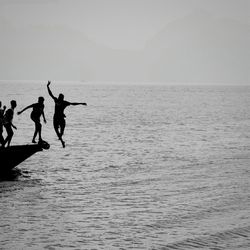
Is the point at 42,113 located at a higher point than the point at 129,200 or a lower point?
higher

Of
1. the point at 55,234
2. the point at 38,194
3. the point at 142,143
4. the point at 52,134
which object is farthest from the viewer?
the point at 52,134

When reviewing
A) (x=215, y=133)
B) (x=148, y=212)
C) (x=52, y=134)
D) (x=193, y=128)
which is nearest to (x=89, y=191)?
(x=148, y=212)

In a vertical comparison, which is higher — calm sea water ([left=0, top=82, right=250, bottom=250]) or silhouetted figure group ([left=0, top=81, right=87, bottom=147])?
silhouetted figure group ([left=0, top=81, right=87, bottom=147])

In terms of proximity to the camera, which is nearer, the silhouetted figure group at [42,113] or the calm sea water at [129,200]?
the calm sea water at [129,200]

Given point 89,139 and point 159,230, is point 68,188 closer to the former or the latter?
point 159,230

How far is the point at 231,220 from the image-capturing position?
16.9m

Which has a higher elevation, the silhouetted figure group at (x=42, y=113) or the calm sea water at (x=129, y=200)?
the silhouetted figure group at (x=42, y=113)

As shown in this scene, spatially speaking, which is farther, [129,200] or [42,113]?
[42,113]

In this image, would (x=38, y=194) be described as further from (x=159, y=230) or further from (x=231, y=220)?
(x=231, y=220)

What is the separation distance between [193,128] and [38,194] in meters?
39.1

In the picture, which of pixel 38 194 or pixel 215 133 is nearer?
pixel 38 194

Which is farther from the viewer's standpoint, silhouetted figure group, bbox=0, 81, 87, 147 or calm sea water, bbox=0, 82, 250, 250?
silhouetted figure group, bbox=0, 81, 87, 147

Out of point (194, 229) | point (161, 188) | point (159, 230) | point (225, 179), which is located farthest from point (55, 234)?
point (225, 179)

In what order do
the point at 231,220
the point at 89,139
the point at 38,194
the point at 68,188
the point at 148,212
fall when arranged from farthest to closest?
the point at 89,139, the point at 68,188, the point at 38,194, the point at 148,212, the point at 231,220
